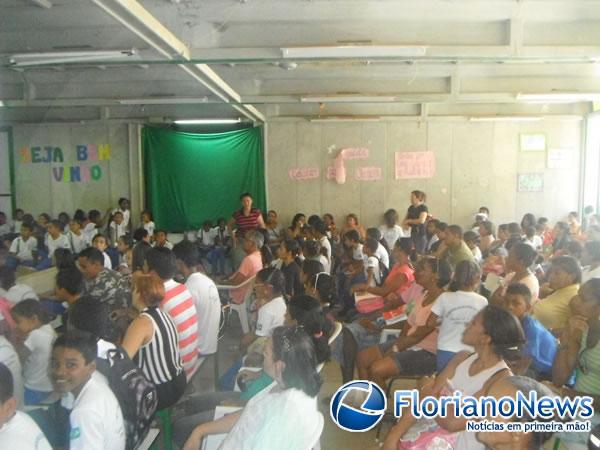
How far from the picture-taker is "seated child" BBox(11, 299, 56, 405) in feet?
8.03

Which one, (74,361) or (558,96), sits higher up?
(558,96)

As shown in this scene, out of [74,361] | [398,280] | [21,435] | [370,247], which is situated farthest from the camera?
[370,247]

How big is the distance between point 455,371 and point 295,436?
2.41 feet

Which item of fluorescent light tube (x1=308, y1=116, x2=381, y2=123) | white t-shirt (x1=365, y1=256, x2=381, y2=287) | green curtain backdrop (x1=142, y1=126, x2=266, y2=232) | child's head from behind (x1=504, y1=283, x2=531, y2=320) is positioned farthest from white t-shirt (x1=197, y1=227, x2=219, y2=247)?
child's head from behind (x1=504, y1=283, x2=531, y2=320)

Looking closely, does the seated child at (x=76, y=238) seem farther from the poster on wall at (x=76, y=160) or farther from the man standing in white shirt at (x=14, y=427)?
the man standing in white shirt at (x=14, y=427)

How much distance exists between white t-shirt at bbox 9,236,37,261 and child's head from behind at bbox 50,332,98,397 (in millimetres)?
4089

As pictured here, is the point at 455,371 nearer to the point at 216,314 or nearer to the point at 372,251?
the point at 216,314

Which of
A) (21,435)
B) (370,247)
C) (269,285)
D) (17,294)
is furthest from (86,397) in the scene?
(370,247)

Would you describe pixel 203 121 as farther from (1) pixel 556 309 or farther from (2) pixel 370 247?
(1) pixel 556 309

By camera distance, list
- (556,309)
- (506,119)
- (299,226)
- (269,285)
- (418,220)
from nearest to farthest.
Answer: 1. (556,309)
2. (269,285)
3. (299,226)
4. (418,220)
5. (506,119)

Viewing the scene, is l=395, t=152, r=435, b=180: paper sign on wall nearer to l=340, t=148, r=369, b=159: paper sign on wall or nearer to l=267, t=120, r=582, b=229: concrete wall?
l=267, t=120, r=582, b=229: concrete wall

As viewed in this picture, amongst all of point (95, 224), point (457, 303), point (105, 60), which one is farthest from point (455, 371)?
point (95, 224)

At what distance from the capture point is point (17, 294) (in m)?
3.13

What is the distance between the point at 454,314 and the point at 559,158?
6.11m
